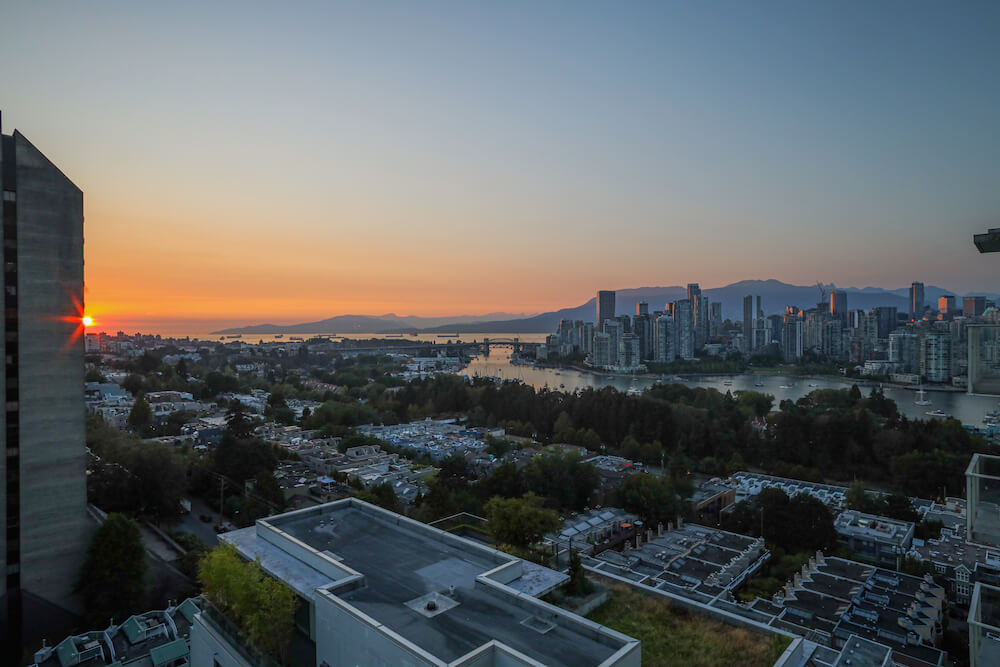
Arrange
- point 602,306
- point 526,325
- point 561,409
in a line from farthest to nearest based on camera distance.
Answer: point 526,325, point 602,306, point 561,409

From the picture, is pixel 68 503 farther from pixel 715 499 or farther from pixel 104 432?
pixel 715 499

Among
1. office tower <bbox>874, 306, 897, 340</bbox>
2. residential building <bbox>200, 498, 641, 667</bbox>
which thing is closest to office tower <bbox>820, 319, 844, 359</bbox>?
office tower <bbox>874, 306, 897, 340</bbox>

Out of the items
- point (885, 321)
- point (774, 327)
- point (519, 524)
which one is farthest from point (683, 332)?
point (519, 524)

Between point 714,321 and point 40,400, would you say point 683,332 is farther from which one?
point 40,400

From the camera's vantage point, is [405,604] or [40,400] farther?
[40,400]

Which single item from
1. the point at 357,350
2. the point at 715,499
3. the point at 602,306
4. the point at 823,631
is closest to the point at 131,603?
the point at 823,631
